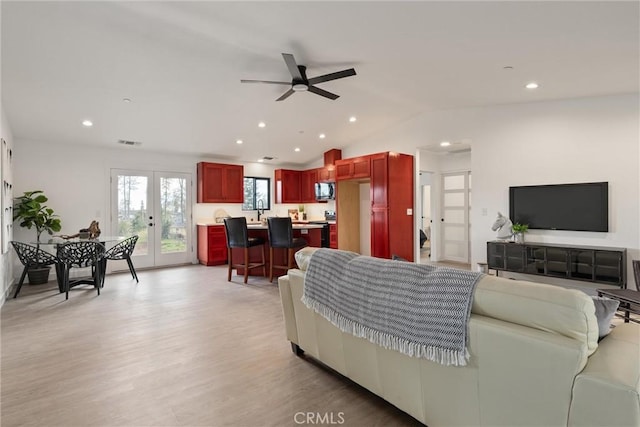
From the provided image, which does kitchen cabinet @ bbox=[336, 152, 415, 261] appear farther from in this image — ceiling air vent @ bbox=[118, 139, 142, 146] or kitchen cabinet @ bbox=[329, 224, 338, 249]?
ceiling air vent @ bbox=[118, 139, 142, 146]

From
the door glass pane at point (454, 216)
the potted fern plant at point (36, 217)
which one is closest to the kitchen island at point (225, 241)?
the potted fern plant at point (36, 217)

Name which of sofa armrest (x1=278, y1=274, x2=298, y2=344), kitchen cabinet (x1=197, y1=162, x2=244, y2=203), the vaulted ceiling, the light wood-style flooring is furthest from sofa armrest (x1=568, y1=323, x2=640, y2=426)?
kitchen cabinet (x1=197, y1=162, x2=244, y2=203)

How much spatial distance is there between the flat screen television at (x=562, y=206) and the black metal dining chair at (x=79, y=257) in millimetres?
6168

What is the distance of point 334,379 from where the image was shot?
2375 mm

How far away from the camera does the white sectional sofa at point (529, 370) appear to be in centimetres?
121

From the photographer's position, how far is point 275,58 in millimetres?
3889

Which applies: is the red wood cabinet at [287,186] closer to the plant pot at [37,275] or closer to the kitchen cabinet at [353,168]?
the kitchen cabinet at [353,168]

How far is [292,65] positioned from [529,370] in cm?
312

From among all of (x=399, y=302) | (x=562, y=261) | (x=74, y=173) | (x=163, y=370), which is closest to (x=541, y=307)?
(x=399, y=302)

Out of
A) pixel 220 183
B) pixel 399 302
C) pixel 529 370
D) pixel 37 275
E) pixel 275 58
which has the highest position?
pixel 275 58

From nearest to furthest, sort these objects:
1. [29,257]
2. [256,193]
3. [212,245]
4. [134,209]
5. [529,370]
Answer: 1. [529,370]
2. [29,257]
3. [134,209]
4. [212,245]
5. [256,193]

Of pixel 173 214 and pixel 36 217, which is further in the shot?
pixel 173 214

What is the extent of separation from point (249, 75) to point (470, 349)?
13.1ft

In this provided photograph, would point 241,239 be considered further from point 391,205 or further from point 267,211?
point 267,211
